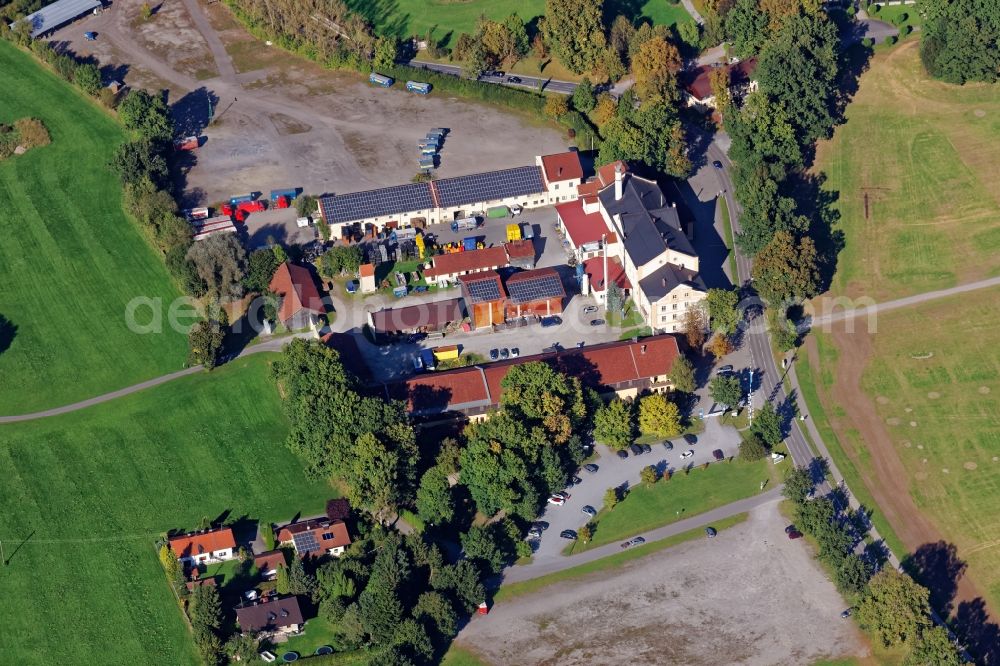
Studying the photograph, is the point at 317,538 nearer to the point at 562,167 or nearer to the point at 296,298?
the point at 296,298

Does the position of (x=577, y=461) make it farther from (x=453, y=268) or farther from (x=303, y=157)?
(x=303, y=157)

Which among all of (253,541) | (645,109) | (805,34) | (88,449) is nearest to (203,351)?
(88,449)

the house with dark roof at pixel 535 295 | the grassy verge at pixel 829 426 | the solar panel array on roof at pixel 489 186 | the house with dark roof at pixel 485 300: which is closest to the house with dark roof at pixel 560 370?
the house with dark roof at pixel 535 295

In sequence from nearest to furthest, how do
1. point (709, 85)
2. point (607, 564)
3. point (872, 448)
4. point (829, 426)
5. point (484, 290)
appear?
point (607, 564) → point (872, 448) → point (829, 426) → point (484, 290) → point (709, 85)

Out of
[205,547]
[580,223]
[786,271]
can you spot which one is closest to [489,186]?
[580,223]

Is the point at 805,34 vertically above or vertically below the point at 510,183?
above

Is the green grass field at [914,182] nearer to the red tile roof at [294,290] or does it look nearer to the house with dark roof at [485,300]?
the house with dark roof at [485,300]
